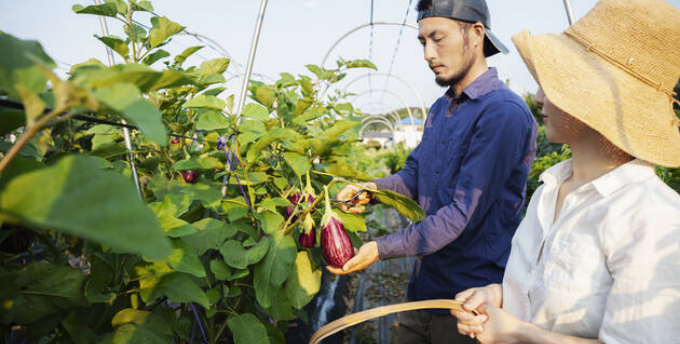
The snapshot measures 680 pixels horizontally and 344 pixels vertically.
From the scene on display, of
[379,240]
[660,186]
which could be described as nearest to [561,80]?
[660,186]

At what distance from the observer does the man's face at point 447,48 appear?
124 centimetres

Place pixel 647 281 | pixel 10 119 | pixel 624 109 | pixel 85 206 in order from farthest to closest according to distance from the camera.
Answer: pixel 624 109, pixel 647 281, pixel 10 119, pixel 85 206

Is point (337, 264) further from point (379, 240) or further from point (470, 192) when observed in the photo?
point (470, 192)

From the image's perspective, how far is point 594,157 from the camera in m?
0.71

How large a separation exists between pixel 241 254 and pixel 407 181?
0.92 metres

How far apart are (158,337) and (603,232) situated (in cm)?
74

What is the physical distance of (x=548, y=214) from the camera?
783 mm

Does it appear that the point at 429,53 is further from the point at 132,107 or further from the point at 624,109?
the point at 132,107

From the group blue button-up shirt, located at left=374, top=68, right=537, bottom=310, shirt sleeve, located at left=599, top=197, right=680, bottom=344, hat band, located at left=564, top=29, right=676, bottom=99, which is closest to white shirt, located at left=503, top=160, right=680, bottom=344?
shirt sleeve, located at left=599, top=197, right=680, bottom=344

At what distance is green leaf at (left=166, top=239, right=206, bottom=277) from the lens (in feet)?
1.75

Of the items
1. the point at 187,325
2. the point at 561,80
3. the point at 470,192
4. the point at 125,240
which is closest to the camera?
the point at 125,240

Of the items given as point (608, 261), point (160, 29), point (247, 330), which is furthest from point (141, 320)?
point (608, 261)

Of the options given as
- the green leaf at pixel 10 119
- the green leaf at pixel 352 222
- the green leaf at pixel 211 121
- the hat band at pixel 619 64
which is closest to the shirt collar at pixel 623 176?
the hat band at pixel 619 64

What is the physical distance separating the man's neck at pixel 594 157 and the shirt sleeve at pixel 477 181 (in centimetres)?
29
